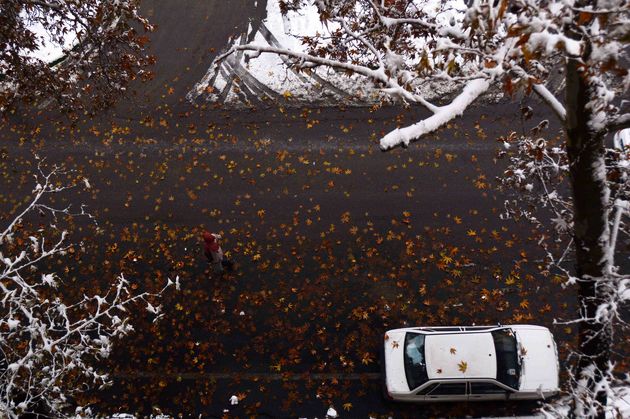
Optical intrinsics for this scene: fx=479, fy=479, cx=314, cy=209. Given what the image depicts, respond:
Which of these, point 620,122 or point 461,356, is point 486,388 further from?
point 620,122

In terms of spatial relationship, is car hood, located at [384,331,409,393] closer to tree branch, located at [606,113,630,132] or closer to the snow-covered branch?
the snow-covered branch

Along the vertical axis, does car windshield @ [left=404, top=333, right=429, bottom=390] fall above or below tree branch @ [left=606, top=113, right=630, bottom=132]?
below

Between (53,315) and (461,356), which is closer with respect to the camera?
(461,356)

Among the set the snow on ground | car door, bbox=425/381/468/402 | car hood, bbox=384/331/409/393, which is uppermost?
the snow on ground

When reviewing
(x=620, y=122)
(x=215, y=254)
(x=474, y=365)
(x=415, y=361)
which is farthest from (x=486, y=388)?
(x=215, y=254)

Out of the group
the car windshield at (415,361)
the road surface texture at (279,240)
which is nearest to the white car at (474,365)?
the car windshield at (415,361)

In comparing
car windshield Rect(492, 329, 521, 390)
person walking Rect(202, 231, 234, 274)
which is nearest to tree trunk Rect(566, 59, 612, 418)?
car windshield Rect(492, 329, 521, 390)

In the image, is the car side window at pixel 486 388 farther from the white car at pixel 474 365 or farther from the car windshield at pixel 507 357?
the car windshield at pixel 507 357
